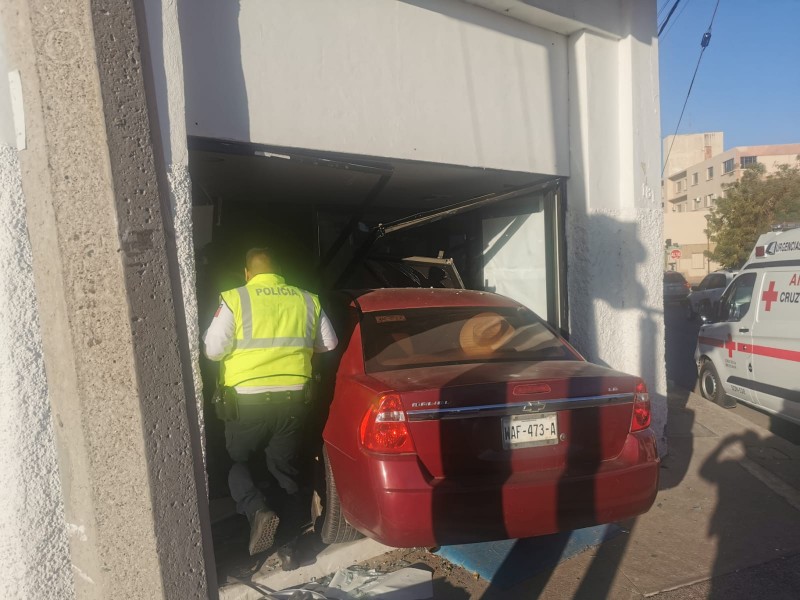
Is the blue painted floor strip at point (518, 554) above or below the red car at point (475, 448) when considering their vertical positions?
below

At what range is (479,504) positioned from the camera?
2.91 m

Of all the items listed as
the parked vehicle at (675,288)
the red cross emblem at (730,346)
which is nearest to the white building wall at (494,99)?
the red cross emblem at (730,346)

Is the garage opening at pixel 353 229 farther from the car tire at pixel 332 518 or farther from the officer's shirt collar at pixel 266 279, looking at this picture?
the officer's shirt collar at pixel 266 279

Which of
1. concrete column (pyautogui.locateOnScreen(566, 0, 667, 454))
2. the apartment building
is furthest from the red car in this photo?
the apartment building

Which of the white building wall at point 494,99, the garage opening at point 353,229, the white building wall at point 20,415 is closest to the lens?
the white building wall at point 20,415

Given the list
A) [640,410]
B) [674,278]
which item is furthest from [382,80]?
[674,278]

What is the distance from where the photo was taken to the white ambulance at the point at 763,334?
5.95m

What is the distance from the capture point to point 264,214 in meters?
7.53

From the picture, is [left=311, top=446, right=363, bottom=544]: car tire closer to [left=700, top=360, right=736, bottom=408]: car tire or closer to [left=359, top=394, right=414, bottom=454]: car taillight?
[left=359, top=394, right=414, bottom=454]: car taillight

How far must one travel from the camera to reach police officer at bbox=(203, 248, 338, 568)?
3.35m

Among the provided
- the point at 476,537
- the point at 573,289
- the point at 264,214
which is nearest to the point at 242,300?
the point at 476,537

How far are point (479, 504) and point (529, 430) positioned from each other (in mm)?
461

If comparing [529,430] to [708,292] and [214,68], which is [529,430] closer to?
[214,68]

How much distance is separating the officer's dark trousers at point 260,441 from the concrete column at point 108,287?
3.90ft
